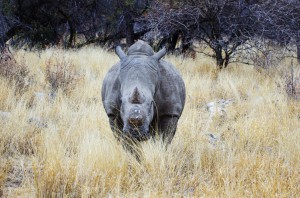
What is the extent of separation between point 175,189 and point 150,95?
0.85 metres

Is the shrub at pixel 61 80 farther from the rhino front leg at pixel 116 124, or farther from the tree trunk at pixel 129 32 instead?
the tree trunk at pixel 129 32

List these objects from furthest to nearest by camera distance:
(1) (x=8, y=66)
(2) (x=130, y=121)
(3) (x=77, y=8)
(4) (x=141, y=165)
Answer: (3) (x=77, y=8) → (1) (x=8, y=66) → (4) (x=141, y=165) → (2) (x=130, y=121)

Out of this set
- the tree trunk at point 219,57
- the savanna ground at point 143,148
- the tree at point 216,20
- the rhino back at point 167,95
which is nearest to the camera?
the savanna ground at point 143,148

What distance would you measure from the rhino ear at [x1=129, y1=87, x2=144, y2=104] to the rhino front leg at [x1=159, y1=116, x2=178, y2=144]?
2.56ft

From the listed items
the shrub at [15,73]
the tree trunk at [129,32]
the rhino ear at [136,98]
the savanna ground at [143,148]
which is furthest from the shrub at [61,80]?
the tree trunk at [129,32]

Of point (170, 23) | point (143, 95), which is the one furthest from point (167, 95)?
point (170, 23)

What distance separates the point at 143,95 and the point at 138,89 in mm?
59

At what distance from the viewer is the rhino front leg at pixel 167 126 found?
3682mm

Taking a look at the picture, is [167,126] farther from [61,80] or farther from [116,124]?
[61,80]

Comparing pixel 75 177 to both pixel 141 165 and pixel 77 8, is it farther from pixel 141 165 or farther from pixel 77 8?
pixel 77 8

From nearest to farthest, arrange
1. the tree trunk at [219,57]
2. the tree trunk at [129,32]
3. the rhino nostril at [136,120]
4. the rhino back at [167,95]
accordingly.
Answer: the rhino nostril at [136,120] → the rhino back at [167,95] → the tree trunk at [219,57] → the tree trunk at [129,32]

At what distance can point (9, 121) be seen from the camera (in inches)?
188

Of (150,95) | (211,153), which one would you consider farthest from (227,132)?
(150,95)

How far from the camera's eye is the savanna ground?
3.19 m
